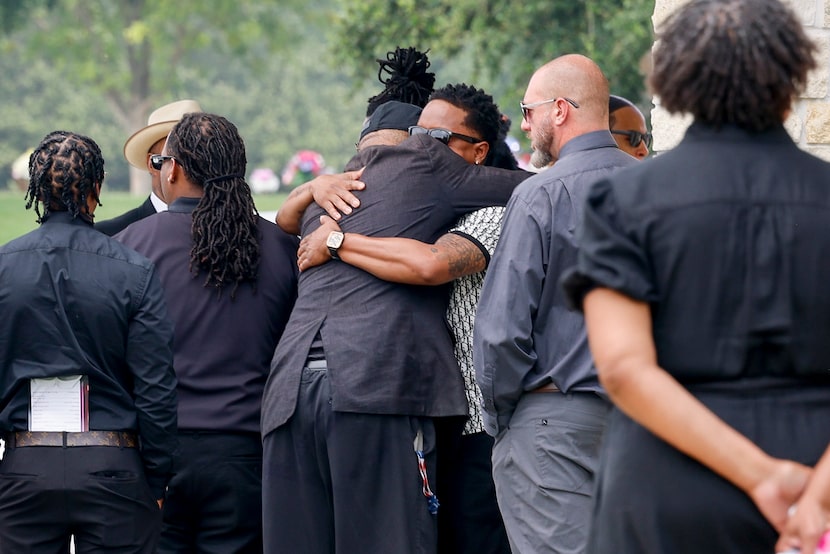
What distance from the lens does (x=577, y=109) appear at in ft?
13.0

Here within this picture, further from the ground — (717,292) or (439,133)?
(439,133)

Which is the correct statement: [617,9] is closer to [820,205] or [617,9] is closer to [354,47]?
[354,47]

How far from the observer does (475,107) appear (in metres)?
4.59

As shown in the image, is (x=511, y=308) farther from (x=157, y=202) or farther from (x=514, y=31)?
(x=514, y=31)

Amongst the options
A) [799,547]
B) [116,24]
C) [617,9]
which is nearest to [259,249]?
[799,547]

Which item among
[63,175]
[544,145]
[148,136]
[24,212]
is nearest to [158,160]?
[63,175]

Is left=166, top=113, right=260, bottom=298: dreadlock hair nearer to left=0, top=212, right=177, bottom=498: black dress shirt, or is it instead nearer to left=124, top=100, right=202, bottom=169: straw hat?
left=0, top=212, right=177, bottom=498: black dress shirt

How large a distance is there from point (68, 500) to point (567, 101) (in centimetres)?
203

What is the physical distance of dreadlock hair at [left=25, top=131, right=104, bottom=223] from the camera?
155 inches

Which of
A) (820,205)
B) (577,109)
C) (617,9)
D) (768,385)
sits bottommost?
(768,385)

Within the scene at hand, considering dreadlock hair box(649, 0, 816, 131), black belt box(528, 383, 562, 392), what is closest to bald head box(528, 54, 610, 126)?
black belt box(528, 383, 562, 392)

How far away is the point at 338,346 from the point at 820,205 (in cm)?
209

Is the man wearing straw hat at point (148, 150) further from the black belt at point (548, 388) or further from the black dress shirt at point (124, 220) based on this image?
the black belt at point (548, 388)

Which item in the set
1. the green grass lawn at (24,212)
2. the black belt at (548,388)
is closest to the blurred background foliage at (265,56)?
the green grass lawn at (24,212)
